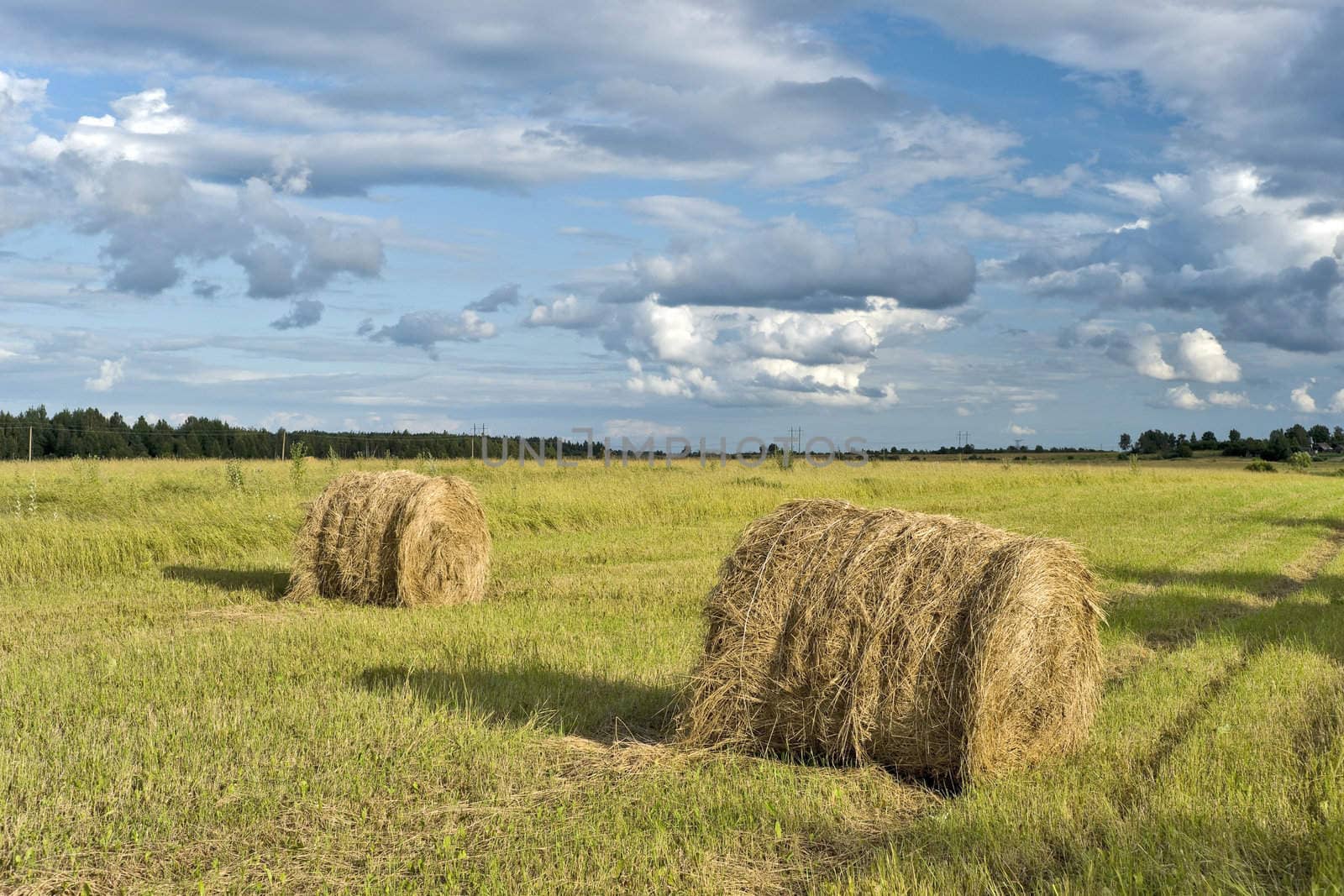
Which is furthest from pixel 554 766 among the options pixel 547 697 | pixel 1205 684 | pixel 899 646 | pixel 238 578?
pixel 238 578

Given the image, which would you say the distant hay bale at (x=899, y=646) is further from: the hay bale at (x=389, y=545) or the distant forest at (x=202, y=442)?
the distant forest at (x=202, y=442)

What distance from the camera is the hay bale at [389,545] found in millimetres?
14406

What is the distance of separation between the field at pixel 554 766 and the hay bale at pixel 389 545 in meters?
0.58

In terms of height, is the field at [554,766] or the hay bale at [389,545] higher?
the hay bale at [389,545]

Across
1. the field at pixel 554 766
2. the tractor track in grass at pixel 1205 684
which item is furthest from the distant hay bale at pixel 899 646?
the tractor track in grass at pixel 1205 684

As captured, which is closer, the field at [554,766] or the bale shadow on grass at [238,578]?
the field at [554,766]

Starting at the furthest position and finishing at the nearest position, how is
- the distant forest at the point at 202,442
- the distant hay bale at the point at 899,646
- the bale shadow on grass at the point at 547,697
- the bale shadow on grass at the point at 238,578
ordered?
1. the distant forest at the point at 202,442
2. the bale shadow on grass at the point at 238,578
3. the bale shadow on grass at the point at 547,697
4. the distant hay bale at the point at 899,646

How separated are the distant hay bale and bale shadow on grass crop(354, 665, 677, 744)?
81 cm

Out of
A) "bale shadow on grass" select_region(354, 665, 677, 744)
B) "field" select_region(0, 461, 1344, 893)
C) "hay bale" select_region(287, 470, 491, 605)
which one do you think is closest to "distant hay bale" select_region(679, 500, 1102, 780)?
"field" select_region(0, 461, 1344, 893)

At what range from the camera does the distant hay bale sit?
22.5ft

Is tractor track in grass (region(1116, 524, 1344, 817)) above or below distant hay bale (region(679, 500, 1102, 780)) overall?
below

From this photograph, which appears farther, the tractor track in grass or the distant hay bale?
the distant hay bale

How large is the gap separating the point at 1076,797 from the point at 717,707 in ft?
8.04

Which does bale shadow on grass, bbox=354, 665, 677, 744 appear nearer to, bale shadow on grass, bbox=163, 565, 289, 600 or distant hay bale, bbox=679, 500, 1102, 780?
distant hay bale, bbox=679, 500, 1102, 780
